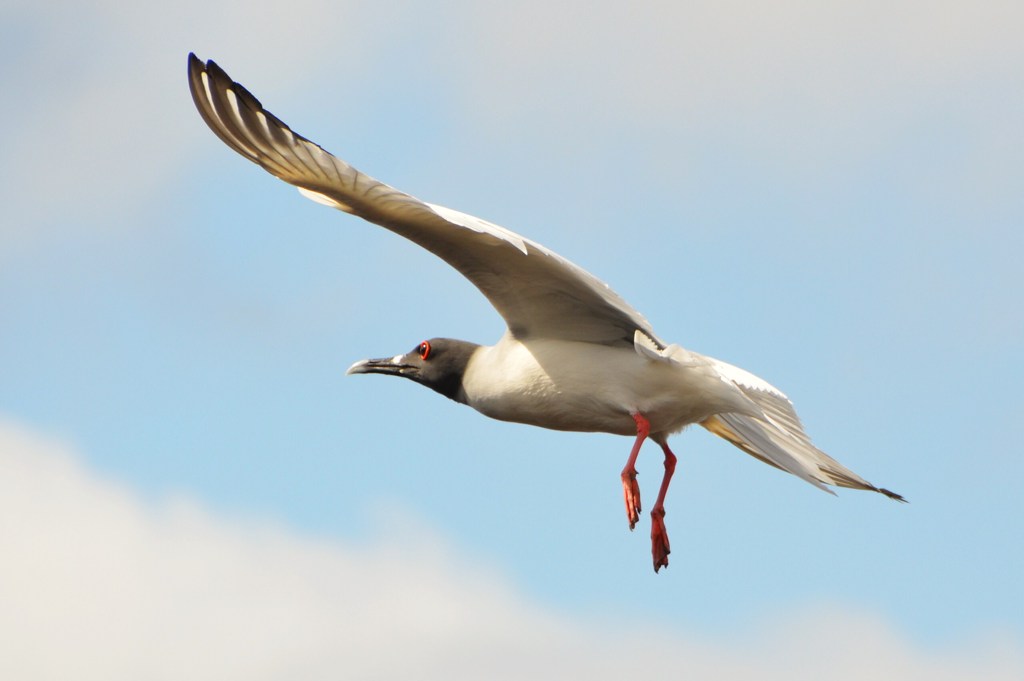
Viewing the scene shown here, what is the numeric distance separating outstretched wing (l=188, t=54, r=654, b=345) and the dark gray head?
2.82 ft

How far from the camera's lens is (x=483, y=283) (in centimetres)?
1270

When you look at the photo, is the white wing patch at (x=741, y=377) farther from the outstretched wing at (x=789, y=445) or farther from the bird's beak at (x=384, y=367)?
the bird's beak at (x=384, y=367)

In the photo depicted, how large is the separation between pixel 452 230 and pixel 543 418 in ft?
5.74

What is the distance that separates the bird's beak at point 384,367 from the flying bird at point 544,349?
0.97ft

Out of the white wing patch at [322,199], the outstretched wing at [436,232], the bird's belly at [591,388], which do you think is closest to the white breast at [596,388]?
the bird's belly at [591,388]

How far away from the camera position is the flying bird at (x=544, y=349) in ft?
39.7

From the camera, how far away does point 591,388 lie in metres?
12.8

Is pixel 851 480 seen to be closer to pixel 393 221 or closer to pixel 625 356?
pixel 625 356

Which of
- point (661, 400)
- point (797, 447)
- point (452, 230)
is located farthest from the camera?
point (797, 447)

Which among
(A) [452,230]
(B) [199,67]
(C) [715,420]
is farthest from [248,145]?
(C) [715,420]

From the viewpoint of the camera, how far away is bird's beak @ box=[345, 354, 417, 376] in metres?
14.2

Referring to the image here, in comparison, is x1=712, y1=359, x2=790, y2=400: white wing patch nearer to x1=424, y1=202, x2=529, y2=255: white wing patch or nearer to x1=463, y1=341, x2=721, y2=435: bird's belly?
x1=463, y1=341, x2=721, y2=435: bird's belly

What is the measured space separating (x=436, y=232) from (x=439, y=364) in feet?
6.25

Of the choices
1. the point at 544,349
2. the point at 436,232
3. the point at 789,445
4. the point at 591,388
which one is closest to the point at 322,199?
the point at 436,232
